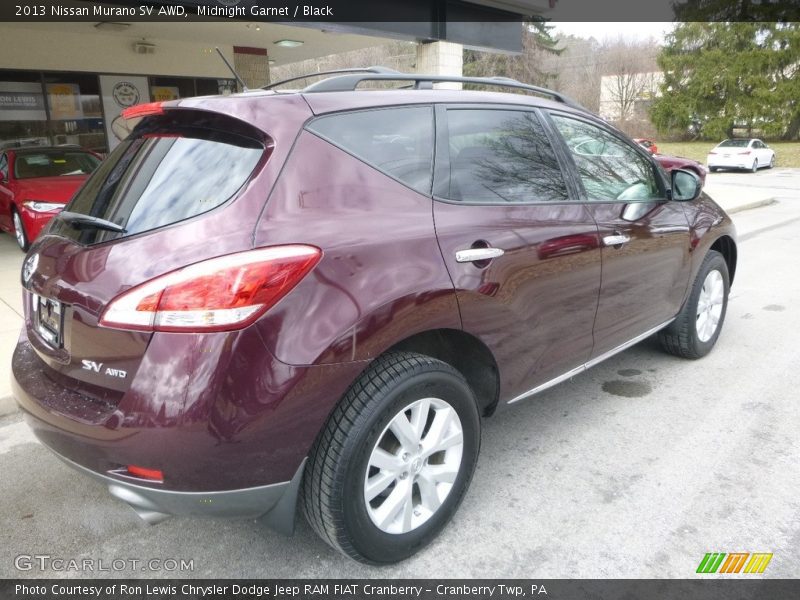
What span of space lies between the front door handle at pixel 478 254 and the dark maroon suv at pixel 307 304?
0.04 ft

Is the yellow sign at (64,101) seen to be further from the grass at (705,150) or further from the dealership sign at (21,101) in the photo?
the grass at (705,150)

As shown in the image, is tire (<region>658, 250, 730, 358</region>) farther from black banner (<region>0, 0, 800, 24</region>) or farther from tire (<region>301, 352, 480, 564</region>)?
black banner (<region>0, 0, 800, 24</region>)

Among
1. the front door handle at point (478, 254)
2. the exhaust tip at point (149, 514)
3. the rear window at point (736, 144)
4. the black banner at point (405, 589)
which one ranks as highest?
the rear window at point (736, 144)

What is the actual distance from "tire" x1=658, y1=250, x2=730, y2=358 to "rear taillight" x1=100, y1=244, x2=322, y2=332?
316cm

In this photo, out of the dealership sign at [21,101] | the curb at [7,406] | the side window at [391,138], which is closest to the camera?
the side window at [391,138]

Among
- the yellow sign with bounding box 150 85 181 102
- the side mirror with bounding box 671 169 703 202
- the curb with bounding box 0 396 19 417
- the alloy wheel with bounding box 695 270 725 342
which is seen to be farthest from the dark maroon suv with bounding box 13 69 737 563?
the yellow sign with bounding box 150 85 181 102

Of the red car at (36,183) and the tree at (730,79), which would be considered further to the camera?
the tree at (730,79)

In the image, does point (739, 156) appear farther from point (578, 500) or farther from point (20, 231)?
point (578, 500)

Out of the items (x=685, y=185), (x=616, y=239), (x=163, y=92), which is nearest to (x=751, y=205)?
(x=685, y=185)

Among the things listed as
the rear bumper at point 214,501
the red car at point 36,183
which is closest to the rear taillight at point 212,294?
the rear bumper at point 214,501

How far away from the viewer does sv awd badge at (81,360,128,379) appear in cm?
191

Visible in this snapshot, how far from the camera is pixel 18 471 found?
3064mm

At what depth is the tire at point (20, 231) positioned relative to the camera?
7.74 metres

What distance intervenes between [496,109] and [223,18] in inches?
314
